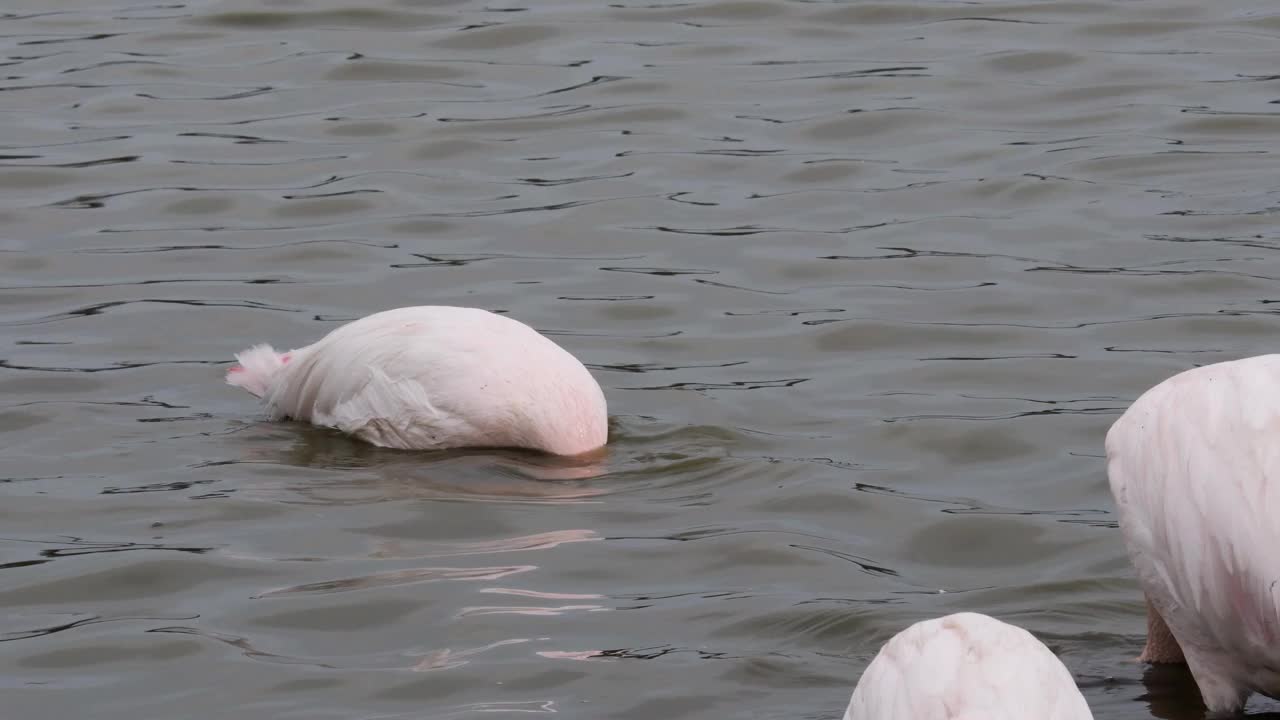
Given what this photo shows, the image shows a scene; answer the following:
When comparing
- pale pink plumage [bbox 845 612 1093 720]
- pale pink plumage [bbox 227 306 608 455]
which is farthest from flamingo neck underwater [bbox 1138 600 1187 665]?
pale pink plumage [bbox 227 306 608 455]

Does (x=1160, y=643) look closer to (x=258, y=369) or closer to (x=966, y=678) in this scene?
(x=966, y=678)

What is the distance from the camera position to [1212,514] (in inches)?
201

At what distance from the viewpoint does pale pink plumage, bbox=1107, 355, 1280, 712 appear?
16.5 feet

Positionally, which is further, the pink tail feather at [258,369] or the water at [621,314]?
the pink tail feather at [258,369]

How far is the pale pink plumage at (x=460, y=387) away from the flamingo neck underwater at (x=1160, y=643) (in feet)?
8.63

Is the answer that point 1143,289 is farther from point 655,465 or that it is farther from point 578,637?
point 578,637

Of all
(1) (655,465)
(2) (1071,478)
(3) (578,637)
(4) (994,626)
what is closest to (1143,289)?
(2) (1071,478)

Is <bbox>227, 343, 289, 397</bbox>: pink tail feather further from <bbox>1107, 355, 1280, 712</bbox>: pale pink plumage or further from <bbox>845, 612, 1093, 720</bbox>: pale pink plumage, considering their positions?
<bbox>845, 612, 1093, 720</bbox>: pale pink plumage

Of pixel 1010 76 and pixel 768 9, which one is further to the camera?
pixel 768 9

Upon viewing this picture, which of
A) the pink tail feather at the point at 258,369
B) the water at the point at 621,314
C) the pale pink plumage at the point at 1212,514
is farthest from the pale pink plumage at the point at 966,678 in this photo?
the pink tail feather at the point at 258,369

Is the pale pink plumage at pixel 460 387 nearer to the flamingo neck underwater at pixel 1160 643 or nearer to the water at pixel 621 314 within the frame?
the water at pixel 621 314

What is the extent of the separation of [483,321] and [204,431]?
123 centimetres

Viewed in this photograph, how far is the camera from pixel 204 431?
27.2ft

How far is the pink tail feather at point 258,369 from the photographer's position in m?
8.45
